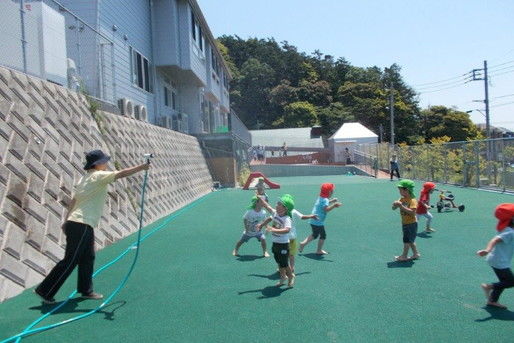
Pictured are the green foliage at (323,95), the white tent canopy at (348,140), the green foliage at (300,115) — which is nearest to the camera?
the white tent canopy at (348,140)

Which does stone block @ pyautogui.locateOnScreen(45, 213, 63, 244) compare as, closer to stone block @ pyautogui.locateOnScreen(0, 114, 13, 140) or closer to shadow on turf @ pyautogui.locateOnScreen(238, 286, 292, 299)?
stone block @ pyautogui.locateOnScreen(0, 114, 13, 140)

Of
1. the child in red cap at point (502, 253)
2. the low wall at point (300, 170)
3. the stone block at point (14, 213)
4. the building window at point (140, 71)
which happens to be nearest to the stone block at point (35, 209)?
the stone block at point (14, 213)

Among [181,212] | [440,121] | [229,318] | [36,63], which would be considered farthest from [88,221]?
[440,121]

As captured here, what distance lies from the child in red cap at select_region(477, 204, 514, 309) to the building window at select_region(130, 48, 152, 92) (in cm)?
1577

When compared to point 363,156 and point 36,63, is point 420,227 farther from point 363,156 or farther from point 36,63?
point 363,156

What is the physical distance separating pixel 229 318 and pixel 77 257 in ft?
6.12

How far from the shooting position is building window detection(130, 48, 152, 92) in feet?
60.2

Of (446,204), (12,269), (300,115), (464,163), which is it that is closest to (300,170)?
(464,163)

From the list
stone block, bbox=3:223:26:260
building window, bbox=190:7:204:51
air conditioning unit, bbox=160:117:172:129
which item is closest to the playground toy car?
stone block, bbox=3:223:26:260

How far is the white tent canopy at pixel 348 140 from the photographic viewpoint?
42188 millimetres

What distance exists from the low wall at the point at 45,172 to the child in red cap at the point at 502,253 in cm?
534

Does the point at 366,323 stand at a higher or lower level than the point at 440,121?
lower

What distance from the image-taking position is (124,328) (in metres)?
4.45

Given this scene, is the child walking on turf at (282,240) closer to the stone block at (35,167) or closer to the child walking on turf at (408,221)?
the child walking on turf at (408,221)
